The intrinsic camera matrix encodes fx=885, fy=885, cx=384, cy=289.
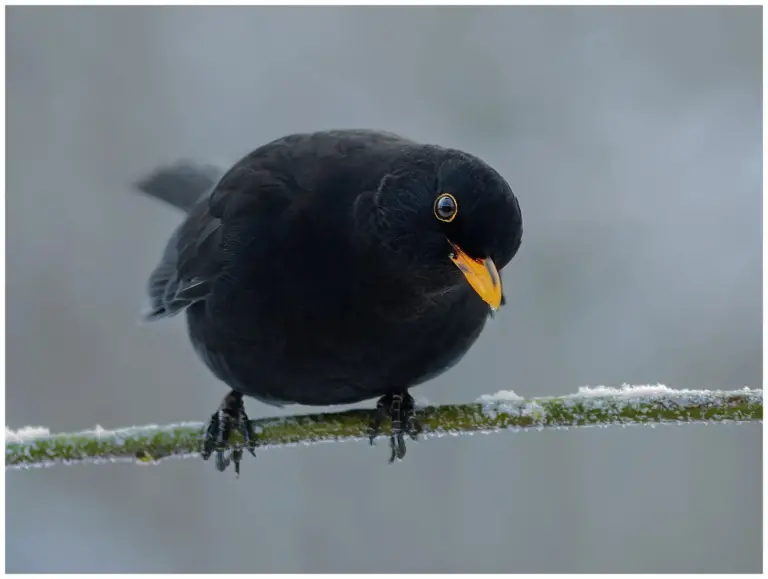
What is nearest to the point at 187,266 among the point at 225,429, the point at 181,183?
the point at 225,429

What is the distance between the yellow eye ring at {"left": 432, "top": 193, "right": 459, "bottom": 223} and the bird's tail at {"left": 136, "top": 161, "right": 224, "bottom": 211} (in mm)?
1926

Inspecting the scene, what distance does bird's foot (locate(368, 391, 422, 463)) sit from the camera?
3258 mm

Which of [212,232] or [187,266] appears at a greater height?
[212,232]

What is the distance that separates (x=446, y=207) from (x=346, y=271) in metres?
0.47

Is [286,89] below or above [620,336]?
above

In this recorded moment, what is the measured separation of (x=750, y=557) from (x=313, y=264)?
2.53 m

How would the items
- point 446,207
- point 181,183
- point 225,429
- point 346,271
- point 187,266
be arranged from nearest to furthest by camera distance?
point 446,207
point 346,271
point 225,429
point 187,266
point 181,183

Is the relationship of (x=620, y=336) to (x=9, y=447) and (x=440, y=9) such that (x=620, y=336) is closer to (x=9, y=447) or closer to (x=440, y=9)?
(x=440, y=9)

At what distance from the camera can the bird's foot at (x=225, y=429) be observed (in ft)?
11.3

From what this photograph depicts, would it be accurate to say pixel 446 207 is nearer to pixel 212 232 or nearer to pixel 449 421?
pixel 449 421

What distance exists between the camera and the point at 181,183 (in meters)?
4.46

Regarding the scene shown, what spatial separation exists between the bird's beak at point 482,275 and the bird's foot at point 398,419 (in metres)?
0.77

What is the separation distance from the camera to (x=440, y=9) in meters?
6.67

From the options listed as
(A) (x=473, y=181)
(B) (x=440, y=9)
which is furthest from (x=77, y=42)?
(A) (x=473, y=181)
